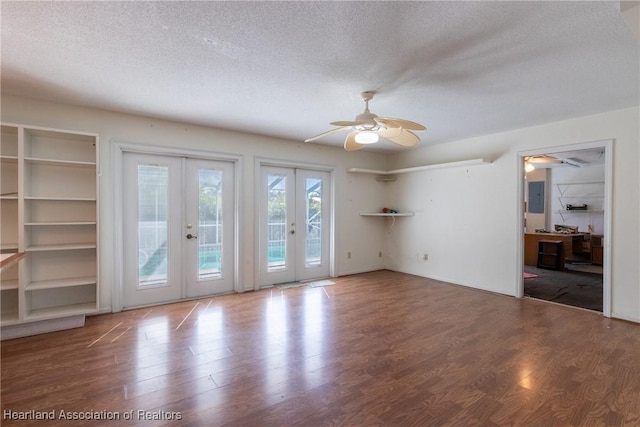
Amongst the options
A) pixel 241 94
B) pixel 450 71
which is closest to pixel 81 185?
pixel 241 94

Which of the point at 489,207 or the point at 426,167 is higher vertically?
the point at 426,167

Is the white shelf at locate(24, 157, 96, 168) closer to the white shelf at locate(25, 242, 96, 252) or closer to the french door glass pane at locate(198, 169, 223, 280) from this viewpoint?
the white shelf at locate(25, 242, 96, 252)

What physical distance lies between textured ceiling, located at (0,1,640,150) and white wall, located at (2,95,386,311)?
0.90 ft

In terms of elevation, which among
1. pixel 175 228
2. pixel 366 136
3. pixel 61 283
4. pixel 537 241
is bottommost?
pixel 61 283

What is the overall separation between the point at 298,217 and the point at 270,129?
5.24 ft

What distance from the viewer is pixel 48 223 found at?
308 centimetres

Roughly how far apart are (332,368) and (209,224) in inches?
114

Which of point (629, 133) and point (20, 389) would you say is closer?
point (20, 389)

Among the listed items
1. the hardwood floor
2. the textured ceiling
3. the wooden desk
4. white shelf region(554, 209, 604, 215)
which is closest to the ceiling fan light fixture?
the textured ceiling

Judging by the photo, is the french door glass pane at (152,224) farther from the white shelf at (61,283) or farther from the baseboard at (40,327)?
the baseboard at (40,327)

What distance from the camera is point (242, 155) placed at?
4672 millimetres

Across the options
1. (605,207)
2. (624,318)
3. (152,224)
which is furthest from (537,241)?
(152,224)

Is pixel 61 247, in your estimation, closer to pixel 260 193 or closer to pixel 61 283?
pixel 61 283

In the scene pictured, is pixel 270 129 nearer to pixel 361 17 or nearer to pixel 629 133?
pixel 361 17
